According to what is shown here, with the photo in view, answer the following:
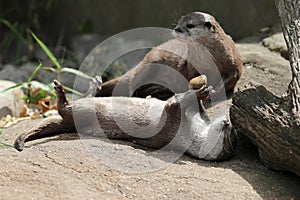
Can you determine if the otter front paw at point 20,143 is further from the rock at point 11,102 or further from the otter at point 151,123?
the rock at point 11,102

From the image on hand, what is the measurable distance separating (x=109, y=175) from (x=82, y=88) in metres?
2.12

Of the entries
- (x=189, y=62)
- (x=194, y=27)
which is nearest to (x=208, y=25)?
(x=194, y=27)

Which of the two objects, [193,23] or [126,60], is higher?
[193,23]

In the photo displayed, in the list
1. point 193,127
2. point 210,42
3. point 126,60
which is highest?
point 210,42

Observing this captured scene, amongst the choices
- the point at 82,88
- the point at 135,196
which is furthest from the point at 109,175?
the point at 82,88

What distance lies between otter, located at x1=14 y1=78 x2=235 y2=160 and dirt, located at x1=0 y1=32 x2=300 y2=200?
72 millimetres

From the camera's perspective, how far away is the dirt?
8.38 feet

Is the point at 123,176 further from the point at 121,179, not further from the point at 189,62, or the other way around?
the point at 189,62

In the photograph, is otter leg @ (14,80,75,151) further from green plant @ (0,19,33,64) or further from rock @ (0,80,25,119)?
green plant @ (0,19,33,64)

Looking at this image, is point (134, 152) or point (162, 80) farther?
point (162, 80)

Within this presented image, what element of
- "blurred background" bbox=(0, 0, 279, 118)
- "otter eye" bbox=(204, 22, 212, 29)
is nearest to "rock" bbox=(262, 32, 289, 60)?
"blurred background" bbox=(0, 0, 279, 118)

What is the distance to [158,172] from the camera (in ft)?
9.30

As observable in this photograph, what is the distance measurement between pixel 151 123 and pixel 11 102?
1262mm

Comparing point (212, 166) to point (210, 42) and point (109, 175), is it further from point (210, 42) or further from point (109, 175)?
point (210, 42)
